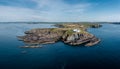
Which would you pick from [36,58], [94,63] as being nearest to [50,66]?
[36,58]

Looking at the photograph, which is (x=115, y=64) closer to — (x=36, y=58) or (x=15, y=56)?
(x=36, y=58)

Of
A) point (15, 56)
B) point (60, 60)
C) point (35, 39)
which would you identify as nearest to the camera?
point (60, 60)

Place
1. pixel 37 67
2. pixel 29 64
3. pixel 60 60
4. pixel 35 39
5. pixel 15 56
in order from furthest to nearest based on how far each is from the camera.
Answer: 1. pixel 35 39
2. pixel 15 56
3. pixel 60 60
4. pixel 29 64
5. pixel 37 67

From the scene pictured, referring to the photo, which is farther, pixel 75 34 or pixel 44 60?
pixel 75 34

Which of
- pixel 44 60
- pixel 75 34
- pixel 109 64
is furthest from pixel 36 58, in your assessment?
pixel 75 34

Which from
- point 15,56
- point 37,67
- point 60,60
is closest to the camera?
point 37,67

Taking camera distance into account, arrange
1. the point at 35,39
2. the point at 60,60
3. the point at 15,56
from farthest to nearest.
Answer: the point at 35,39 < the point at 15,56 < the point at 60,60

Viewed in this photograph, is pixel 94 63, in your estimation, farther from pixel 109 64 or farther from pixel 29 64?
pixel 29 64

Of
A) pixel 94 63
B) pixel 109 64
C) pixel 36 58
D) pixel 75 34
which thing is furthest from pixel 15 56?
pixel 75 34

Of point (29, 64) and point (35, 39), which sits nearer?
point (29, 64)
